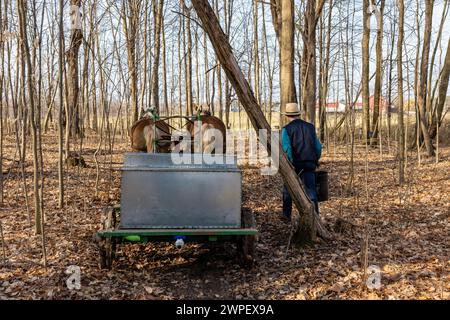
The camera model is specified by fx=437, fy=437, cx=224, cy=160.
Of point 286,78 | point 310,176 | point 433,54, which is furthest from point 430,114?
point 310,176

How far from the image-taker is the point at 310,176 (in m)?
6.59

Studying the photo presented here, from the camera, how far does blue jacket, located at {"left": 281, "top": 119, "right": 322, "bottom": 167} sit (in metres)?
6.50

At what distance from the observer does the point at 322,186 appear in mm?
6898


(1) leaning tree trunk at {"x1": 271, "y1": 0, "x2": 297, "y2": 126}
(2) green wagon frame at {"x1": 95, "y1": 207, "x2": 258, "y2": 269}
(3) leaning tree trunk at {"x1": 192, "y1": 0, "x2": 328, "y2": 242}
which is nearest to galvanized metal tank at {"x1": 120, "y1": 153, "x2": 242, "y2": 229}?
(2) green wagon frame at {"x1": 95, "y1": 207, "x2": 258, "y2": 269}

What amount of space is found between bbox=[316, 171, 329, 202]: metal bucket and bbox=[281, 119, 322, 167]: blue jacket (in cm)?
39

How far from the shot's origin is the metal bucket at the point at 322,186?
6851 millimetres

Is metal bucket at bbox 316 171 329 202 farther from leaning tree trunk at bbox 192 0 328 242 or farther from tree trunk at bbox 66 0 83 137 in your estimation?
tree trunk at bbox 66 0 83 137

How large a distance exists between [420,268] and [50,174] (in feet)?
28.3

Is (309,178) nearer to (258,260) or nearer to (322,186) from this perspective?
(322,186)

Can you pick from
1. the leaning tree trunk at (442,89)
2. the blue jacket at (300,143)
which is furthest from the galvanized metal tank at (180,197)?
the leaning tree trunk at (442,89)

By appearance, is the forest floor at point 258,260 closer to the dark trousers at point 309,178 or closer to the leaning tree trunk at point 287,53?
the dark trousers at point 309,178

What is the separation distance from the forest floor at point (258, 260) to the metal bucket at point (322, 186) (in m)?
0.47

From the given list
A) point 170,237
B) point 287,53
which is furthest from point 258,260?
point 287,53
